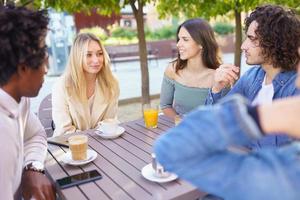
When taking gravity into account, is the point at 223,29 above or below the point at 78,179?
above

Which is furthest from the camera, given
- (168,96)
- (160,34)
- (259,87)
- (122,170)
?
(160,34)

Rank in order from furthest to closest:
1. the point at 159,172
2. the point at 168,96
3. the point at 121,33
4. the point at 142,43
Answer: the point at 121,33 → the point at 142,43 → the point at 168,96 → the point at 159,172

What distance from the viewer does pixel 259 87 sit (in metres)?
2.00

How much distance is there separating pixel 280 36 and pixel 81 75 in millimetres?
1606

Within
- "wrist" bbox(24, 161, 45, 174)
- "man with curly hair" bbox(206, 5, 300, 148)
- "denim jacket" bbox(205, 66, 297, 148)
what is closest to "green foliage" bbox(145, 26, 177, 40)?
"denim jacket" bbox(205, 66, 297, 148)

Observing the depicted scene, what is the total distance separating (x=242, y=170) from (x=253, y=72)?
160cm

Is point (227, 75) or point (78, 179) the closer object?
point (78, 179)

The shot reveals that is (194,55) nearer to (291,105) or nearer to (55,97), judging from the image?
(55,97)

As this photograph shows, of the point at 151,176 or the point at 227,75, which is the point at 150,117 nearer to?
the point at 227,75

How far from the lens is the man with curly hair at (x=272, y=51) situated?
1.84m

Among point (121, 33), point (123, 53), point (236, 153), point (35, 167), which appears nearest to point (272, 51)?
point (236, 153)

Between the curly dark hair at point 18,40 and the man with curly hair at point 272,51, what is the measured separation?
122 centimetres

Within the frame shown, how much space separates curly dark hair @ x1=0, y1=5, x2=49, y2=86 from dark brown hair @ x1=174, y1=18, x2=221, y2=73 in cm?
170

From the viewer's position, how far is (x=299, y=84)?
0.65 m
